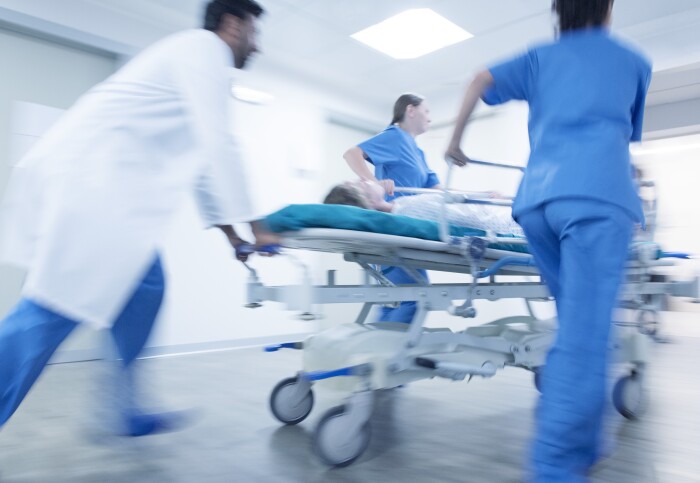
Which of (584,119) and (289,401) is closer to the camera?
(584,119)

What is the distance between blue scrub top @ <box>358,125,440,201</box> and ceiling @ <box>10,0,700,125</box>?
1.63m

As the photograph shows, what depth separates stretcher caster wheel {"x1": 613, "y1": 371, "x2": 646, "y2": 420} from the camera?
1.98 m

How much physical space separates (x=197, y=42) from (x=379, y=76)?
4019 mm

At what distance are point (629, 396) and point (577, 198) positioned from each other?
50.3 inches

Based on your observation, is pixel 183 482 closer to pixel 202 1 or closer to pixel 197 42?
pixel 197 42

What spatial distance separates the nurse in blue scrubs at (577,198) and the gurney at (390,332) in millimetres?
323

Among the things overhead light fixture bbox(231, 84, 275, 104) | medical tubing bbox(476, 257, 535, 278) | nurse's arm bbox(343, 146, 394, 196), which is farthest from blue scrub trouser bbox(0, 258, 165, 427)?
overhead light fixture bbox(231, 84, 275, 104)

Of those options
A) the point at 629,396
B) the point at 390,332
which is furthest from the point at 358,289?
the point at 629,396

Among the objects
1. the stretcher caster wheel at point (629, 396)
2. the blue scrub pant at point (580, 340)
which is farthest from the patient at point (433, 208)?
the stretcher caster wheel at point (629, 396)

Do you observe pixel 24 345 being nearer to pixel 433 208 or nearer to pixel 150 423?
pixel 150 423

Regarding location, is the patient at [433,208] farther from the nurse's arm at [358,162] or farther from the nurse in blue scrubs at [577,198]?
the nurse in blue scrubs at [577,198]

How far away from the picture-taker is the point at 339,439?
143cm

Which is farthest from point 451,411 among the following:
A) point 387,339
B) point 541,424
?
point 541,424

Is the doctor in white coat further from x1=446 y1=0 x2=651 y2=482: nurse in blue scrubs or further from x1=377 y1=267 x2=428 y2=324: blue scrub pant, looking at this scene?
x1=377 y1=267 x2=428 y2=324: blue scrub pant
